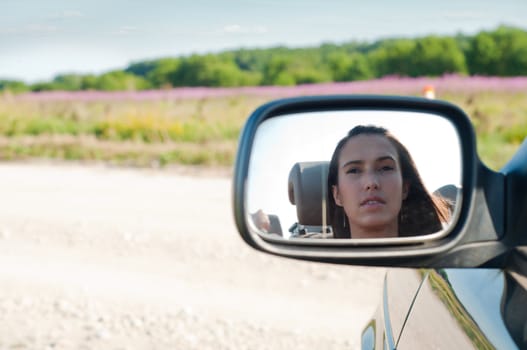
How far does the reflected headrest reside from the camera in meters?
1.35

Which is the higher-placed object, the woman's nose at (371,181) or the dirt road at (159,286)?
the woman's nose at (371,181)

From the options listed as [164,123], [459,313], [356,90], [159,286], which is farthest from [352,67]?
[459,313]

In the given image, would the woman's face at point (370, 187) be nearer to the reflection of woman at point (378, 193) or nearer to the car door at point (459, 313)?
the reflection of woman at point (378, 193)

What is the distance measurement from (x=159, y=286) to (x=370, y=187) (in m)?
4.04

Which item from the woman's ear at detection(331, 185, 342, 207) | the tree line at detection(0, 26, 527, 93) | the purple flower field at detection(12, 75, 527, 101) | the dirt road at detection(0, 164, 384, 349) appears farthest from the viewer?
the tree line at detection(0, 26, 527, 93)

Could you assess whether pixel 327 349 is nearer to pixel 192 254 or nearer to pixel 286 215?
pixel 192 254

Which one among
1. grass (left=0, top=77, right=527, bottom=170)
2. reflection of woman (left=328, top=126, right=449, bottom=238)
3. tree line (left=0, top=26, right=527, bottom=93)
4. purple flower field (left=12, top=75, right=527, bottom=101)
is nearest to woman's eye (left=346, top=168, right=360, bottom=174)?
reflection of woman (left=328, top=126, right=449, bottom=238)

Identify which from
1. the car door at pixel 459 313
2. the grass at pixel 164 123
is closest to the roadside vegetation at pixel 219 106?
the grass at pixel 164 123

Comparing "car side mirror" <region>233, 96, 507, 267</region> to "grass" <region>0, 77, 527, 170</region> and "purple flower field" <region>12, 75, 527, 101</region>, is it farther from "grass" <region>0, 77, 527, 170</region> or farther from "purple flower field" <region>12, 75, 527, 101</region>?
"purple flower field" <region>12, 75, 527, 101</region>

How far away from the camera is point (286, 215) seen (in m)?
1.38

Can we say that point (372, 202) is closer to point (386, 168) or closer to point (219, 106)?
point (386, 168)

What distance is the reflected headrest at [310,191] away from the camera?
135 cm

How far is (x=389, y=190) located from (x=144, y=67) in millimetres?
45023

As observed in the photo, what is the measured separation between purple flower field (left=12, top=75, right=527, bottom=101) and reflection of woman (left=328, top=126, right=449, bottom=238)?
516 inches
